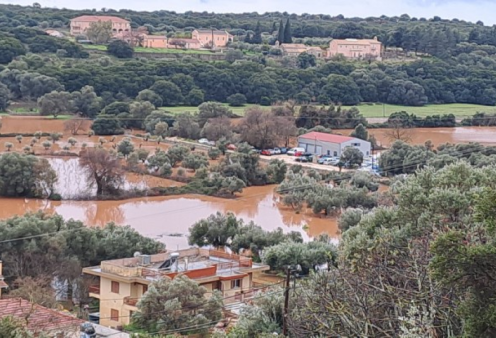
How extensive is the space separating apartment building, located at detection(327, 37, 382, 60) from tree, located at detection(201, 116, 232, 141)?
83.3 ft

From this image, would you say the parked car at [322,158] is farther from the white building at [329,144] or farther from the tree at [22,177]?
the tree at [22,177]

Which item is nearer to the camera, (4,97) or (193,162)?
(193,162)

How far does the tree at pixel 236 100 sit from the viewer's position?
43219 mm

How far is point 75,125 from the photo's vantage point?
34750 millimetres

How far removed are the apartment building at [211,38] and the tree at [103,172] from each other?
34.5m

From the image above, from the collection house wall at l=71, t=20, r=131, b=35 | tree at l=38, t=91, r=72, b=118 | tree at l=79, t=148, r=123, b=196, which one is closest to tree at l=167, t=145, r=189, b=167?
tree at l=79, t=148, r=123, b=196

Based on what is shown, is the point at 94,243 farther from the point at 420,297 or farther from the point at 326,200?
the point at 420,297

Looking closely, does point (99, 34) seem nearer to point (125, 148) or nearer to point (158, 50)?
point (158, 50)

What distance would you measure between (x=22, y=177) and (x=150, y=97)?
16997 mm

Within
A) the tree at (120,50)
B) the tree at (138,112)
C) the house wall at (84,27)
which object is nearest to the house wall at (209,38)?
the house wall at (84,27)

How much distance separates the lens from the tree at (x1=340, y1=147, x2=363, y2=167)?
29.0 metres

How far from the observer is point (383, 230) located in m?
10.3

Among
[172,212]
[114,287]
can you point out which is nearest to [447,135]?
[172,212]

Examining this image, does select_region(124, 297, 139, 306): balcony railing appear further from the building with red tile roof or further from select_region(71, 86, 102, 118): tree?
select_region(71, 86, 102, 118): tree
